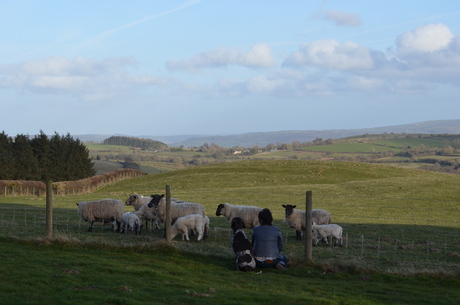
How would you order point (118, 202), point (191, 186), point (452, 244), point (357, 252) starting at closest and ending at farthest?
point (357, 252)
point (452, 244)
point (118, 202)
point (191, 186)

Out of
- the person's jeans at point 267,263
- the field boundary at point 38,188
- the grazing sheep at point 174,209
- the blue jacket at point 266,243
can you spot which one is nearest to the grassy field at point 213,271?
the person's jeans at point 267,263

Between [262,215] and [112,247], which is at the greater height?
[262,215]

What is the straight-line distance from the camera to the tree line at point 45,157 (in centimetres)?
8656

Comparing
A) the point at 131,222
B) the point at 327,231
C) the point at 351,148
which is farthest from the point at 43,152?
the point at 351,148

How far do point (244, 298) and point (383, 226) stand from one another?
19.9m

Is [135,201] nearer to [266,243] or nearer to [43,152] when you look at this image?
[266,243]

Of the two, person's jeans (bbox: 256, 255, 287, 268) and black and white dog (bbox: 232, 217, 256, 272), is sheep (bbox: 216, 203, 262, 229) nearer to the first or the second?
person's jeans (bbox: 256, 255, 287, 268)

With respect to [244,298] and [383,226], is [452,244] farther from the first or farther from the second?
[244,298]

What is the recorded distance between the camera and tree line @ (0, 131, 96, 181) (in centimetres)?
8656

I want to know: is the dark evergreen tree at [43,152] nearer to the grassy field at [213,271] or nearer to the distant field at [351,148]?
the grassy field at [213,271]

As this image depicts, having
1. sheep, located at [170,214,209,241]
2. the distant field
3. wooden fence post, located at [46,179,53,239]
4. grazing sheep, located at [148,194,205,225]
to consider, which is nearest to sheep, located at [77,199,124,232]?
grazing sheep, located at [148,194,205,225]

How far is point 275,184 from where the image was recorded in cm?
6262

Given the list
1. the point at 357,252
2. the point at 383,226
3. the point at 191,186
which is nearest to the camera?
the point at 357,252

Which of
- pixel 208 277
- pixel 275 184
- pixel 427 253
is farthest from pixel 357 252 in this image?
pixel 275 184
